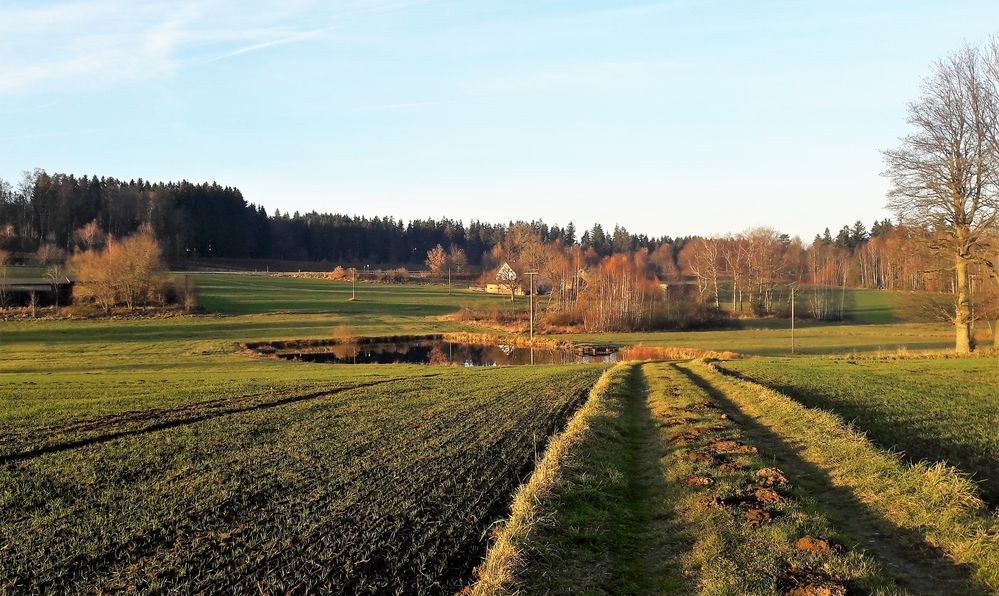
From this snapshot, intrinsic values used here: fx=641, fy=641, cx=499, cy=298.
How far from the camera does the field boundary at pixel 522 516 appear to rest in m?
7.07

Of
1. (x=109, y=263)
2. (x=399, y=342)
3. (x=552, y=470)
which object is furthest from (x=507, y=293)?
(x=552, y=470)

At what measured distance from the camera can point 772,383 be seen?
24938mm

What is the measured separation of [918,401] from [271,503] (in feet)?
61.9

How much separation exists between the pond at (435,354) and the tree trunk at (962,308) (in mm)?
23343

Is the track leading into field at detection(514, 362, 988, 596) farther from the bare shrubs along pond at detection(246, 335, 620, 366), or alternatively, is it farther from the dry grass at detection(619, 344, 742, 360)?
the bare shrubs along pond at detection(246, 335, 620, 366)

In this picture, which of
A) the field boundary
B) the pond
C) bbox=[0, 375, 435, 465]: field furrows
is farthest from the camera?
the pond

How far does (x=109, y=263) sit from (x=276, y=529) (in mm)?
74381

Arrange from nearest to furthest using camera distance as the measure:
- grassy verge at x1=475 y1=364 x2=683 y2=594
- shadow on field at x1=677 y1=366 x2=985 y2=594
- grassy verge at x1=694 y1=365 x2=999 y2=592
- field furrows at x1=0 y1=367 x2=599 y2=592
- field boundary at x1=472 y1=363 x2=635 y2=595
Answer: shadow on field at x1=677 y1=366 x2=985 y2=594
field boundary at x1=472 y1=363 x2=635 y2=595
grassy verge at x1=475 y1=364 x2=683 y2=594
grassy verge at x1=694 y1=365 x2=999 y2=592
field furrows at x1=0 y1=367 x2=599 y2=592

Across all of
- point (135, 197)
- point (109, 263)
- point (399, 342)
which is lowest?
point (399, 342)

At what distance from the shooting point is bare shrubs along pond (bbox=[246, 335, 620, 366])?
2028 inches

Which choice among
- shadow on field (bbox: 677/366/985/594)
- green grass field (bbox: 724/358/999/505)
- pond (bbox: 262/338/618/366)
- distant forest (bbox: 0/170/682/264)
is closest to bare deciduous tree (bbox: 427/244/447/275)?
distant forest (bbox: 0/170/682/264)

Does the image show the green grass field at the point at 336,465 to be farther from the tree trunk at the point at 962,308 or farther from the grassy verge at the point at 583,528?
the tree trunk at the point at 962,308

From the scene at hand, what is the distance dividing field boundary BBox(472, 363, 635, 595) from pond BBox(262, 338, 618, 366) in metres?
34.5

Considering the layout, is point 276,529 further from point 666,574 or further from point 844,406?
point 844,406
